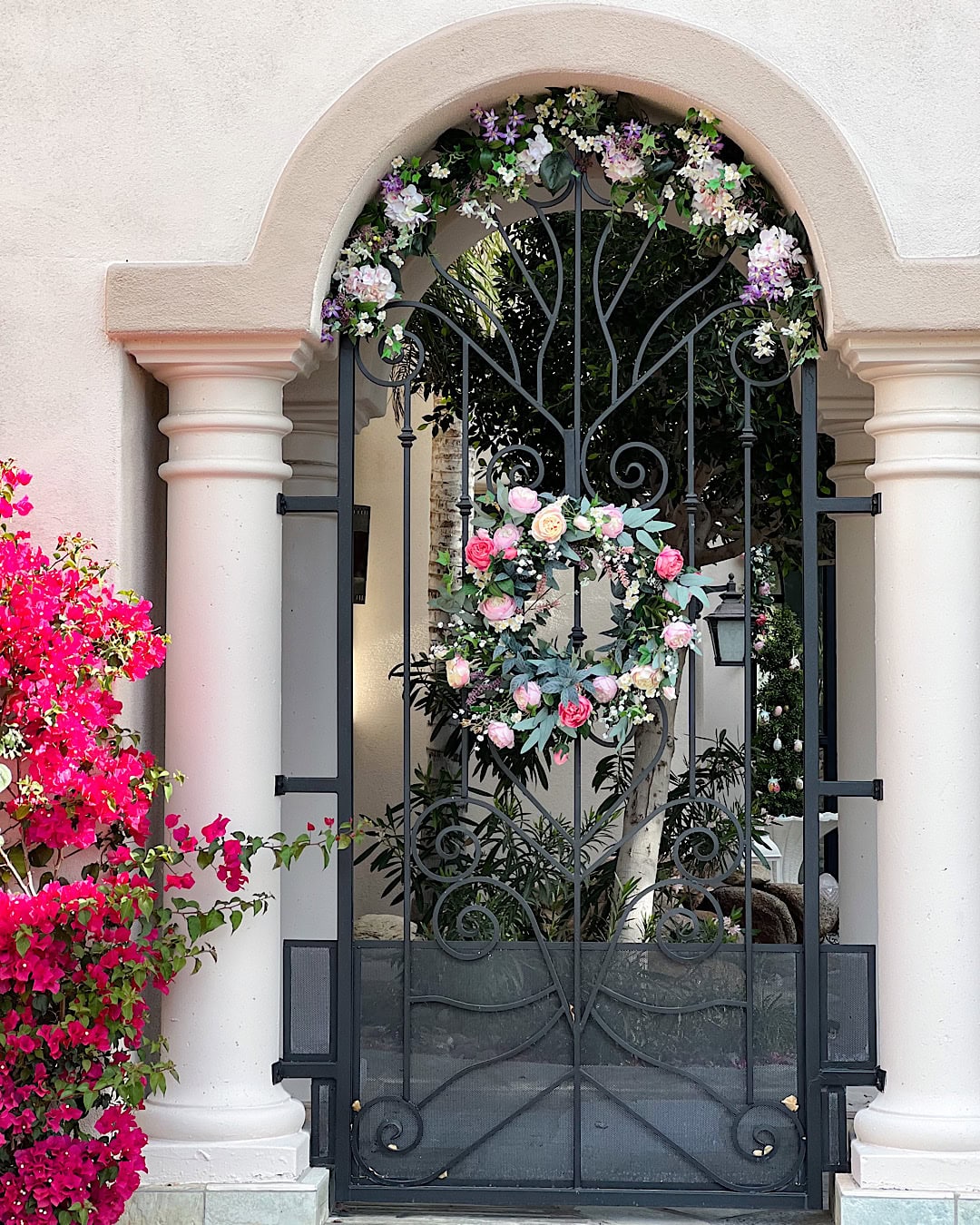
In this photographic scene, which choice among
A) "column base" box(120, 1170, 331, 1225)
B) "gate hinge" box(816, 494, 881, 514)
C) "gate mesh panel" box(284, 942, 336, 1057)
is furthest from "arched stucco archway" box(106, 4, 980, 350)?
"column base" box(120, 1170, 331, 1225)

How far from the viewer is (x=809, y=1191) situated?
4090 mm

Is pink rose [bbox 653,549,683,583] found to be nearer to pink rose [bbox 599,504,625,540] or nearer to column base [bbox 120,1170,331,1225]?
pink rose [bbox 599,504,625,540]

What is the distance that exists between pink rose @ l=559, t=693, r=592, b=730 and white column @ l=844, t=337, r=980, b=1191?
84 centimetres

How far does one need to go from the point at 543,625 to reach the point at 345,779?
0.73 metres

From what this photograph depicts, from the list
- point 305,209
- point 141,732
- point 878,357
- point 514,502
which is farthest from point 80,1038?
point 878,357

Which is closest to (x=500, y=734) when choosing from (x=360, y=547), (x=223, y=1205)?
(x=223, y=1205)

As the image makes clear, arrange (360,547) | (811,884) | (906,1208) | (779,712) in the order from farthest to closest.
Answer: (779,712)
(360,547)
(811,884)
(906,1208)

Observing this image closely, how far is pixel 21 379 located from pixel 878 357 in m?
2.38

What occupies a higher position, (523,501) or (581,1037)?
(523,501)

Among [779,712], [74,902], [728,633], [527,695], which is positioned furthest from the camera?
[779,712]

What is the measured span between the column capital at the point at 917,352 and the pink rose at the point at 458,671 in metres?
1.39

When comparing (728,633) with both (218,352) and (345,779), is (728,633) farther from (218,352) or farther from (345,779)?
(218,352)

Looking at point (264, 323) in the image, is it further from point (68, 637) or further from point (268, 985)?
point (268, 985)

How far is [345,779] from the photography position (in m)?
4.20
